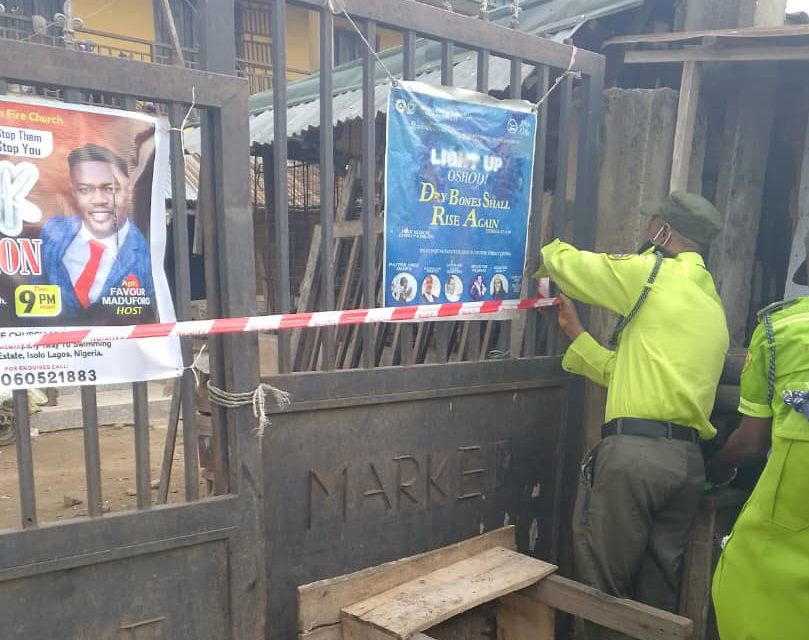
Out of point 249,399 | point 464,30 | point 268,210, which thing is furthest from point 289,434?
point 268,210

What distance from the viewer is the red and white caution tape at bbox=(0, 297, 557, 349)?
222 cm

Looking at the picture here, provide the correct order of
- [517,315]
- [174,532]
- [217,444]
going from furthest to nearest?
[517,315] < [217,444] < [174,532]

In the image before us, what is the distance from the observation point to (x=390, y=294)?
304 centimetres

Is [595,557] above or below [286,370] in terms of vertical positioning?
below

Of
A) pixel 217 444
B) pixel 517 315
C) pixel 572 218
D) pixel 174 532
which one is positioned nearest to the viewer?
pixel 174 532

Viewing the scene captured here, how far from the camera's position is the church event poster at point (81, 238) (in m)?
2.15

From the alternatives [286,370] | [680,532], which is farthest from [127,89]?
[680,532]

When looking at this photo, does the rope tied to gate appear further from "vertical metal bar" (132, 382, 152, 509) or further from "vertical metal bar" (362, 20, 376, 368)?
"vertical metal bar" (362, 20, 376, 368)

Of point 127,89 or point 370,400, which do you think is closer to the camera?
point 127,89

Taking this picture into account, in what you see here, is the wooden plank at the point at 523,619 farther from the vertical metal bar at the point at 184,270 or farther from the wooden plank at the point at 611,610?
the vertical metal bar at the point at 184,270

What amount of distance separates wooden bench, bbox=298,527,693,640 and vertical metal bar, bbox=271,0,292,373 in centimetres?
102

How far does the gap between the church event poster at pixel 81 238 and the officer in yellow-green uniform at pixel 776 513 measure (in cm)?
202

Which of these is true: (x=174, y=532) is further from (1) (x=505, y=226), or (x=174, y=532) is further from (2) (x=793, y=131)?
(2) (x=793, y=131)

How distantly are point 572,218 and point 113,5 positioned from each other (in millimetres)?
12136
